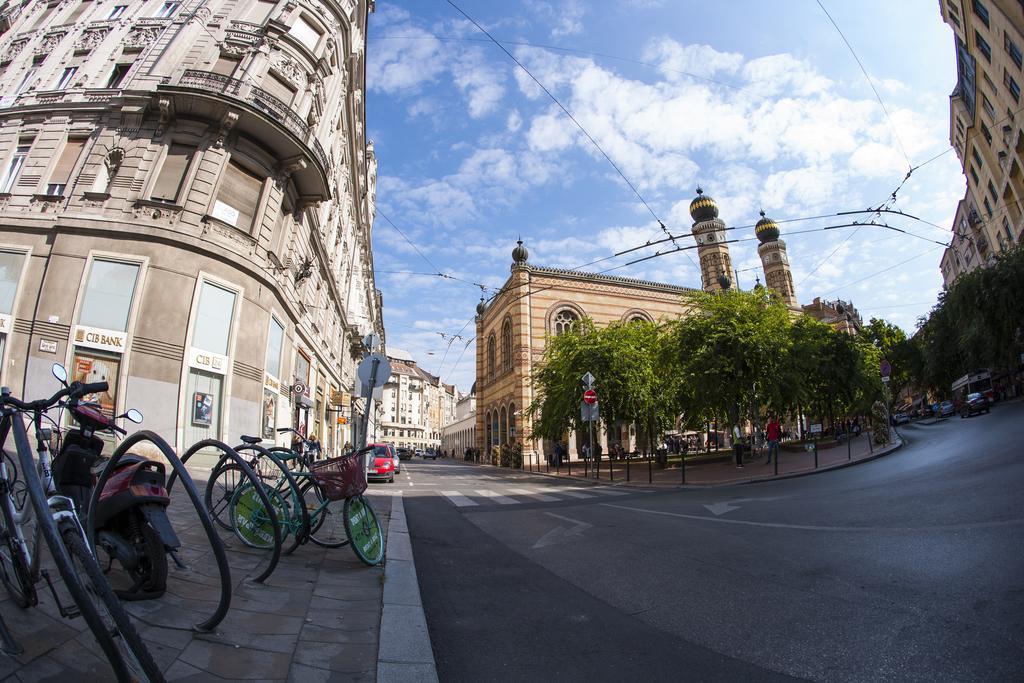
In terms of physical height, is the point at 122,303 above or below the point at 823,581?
above

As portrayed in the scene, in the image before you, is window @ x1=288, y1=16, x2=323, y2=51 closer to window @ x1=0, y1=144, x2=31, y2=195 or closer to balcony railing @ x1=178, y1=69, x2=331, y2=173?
balcony railing @ x1=178, y1=69, x2=331, y2=173

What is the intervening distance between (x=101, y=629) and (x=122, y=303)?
575 inches

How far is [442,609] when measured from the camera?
358cm

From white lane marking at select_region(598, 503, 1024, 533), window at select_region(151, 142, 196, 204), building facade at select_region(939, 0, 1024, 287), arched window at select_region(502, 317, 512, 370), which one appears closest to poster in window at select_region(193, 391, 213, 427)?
window at select_region(151, 142, 196, 204)

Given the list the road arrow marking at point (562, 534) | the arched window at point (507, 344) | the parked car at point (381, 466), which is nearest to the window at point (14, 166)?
the parked car at point (381, 466)

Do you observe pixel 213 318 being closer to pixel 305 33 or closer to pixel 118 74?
pixel 118 74

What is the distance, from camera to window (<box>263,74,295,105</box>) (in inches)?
645

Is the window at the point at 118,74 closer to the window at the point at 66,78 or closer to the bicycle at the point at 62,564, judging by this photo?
the window at the point at 66,78

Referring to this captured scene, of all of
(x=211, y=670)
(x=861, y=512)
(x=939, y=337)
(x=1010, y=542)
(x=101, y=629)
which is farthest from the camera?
(x=939, y=337)

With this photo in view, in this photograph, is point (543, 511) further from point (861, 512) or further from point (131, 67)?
point (131, 67)

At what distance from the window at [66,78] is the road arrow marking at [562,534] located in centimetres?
2108

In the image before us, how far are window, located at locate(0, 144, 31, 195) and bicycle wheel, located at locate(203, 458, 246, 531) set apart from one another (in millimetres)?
16324

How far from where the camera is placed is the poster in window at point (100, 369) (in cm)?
1196

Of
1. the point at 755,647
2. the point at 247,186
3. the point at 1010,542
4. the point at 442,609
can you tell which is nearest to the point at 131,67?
the point at 247,186
